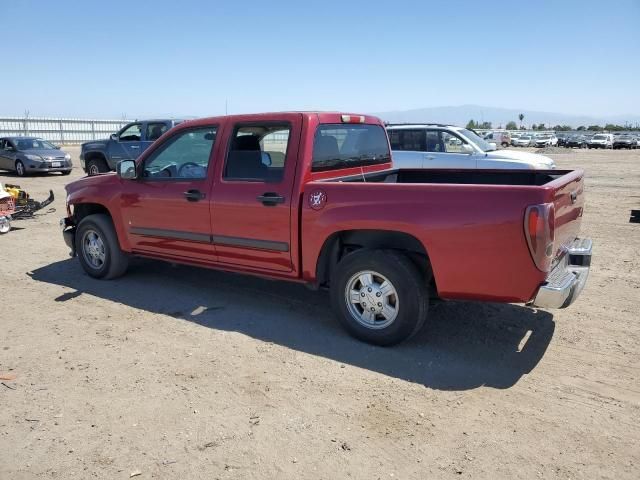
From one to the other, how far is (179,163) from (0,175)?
18.1 metres

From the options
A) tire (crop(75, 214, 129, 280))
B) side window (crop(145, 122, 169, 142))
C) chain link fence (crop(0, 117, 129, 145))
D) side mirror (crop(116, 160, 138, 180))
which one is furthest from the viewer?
chain link fence (crop(0, 117, 129, 145))

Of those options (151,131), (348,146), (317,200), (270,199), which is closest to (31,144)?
(151,131)

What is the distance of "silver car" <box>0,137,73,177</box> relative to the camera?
1877cm

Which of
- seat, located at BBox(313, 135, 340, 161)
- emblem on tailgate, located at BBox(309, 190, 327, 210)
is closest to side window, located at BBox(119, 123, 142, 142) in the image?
seat, located at BBox(313, 135, 340, 161)

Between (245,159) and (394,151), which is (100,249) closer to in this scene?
(245,159)

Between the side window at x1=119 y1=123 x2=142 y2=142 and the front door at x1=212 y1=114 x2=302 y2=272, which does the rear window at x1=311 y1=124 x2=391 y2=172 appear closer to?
the front door at x1=212 y1=114 x2=302 y2=272

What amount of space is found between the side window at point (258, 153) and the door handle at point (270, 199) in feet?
0.48

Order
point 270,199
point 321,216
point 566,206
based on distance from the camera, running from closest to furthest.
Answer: point 566,206
point 321,216
point 270,199

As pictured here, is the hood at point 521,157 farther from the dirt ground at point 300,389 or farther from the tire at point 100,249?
the tire at point 100,249

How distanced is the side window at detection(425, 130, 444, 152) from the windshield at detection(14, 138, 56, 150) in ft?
49.3

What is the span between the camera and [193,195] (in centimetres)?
519

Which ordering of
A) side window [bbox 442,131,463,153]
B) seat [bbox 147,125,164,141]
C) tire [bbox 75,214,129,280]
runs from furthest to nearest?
1. seat [bbox 147,125,164,141]
2. side window [bbox 442,131,463,153]
3. tire [bbox 75,214,129,280]

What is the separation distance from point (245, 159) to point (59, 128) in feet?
132

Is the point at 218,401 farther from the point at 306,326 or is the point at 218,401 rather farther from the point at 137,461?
the point at 306,326
